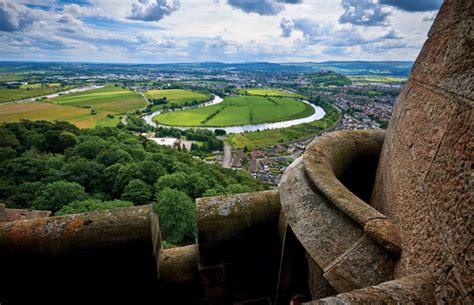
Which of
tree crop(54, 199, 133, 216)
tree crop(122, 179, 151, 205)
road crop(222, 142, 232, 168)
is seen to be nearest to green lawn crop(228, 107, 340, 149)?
road crop(222, 142, 232, 168)

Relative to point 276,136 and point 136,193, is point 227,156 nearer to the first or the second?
point 276,136

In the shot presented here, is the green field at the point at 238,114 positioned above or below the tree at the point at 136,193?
below

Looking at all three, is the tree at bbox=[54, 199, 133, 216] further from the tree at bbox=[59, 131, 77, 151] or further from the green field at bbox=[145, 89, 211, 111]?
the green field at bbox=[145, 89, 211, 111]

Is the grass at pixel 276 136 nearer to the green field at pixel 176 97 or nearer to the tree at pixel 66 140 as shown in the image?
the tree at pixel 66 140

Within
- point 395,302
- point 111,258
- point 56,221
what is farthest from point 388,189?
point 56,221

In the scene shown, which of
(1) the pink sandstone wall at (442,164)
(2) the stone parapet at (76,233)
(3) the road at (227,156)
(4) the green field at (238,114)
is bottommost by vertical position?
(3) the road at (227,156)

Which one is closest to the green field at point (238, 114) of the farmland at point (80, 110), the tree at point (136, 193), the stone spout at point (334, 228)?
the farmland at point (80, 110)

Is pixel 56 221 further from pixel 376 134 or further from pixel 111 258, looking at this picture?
pixel 376 134
